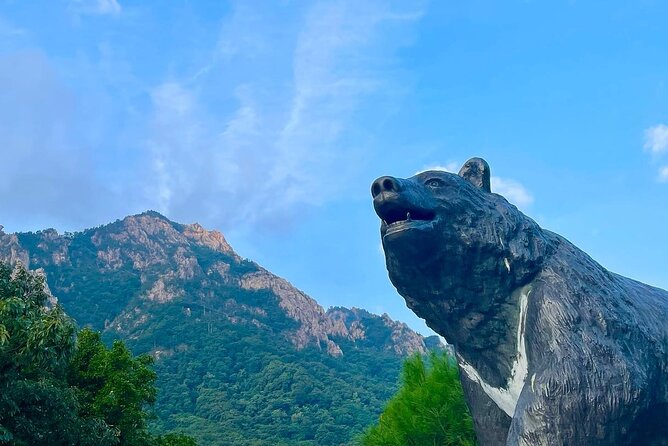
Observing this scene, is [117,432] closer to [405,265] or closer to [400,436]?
[400,436]

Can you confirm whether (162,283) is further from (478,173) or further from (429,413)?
(478,173)

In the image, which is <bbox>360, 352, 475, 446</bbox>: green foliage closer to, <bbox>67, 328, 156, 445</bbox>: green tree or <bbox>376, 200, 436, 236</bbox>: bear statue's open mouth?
<bbox>67, 328, 156, 445</bbox>: green tree

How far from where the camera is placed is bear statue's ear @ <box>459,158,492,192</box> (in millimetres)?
4133

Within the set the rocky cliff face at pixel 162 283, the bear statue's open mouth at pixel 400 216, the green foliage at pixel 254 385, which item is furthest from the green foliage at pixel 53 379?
the rocky cliff face at pixel 162 283

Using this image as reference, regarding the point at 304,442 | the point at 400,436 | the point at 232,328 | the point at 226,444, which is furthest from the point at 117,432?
the point at 232,328

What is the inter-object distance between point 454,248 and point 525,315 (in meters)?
0.51

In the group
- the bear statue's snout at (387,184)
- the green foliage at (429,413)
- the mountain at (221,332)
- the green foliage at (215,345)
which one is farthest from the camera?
the mountain at (221,332)

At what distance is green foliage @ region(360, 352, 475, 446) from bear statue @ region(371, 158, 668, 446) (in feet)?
23.1

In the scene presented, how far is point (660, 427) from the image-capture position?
3.59m

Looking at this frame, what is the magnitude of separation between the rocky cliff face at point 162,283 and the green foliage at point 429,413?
45.5m

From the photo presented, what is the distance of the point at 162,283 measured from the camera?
212ft

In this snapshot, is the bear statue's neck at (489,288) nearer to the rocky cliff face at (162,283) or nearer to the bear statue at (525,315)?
the bear statue at (525,315)

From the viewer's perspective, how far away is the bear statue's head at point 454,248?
11.9 feet

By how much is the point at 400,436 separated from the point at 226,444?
20.7 meters
